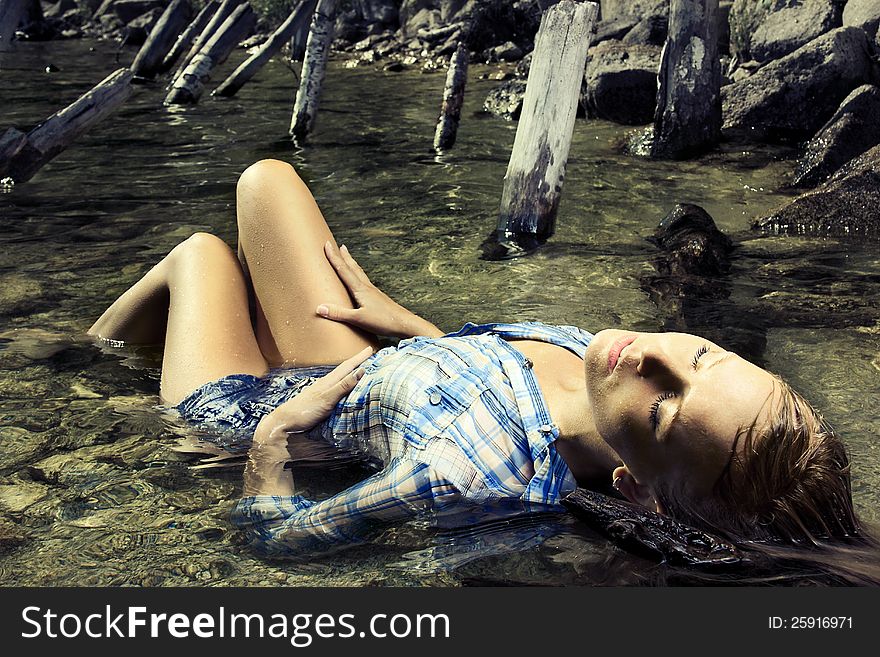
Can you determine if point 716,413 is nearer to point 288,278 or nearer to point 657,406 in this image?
point 657,406

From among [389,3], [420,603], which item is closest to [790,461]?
[420,603]

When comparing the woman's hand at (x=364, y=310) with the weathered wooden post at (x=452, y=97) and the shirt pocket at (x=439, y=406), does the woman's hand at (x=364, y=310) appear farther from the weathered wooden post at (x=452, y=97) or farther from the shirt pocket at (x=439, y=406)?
the weathered wooden post at (x=452, y=97)

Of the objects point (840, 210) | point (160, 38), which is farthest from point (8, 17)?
point (840, 210)

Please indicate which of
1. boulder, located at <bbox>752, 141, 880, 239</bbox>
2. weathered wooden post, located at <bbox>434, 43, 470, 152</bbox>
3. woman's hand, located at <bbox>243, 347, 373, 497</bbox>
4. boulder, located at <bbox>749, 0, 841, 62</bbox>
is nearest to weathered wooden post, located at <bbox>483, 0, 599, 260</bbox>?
boulder, located at <bbox>752, 141, 880, 239</bbox>

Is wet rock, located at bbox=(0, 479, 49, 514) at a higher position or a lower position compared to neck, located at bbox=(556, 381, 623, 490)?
lower

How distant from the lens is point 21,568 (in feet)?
8.96

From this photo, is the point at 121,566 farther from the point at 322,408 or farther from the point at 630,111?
the point at 630,111

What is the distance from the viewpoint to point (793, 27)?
11.0 meters

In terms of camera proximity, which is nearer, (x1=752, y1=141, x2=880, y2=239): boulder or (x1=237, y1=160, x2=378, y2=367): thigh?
(x1=237, y1=160, x2=378, y2=367): thigh

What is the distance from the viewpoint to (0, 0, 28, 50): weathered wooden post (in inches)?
315

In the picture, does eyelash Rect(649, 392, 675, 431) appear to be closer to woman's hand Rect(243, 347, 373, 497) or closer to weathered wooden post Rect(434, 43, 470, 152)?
woman's hand Rect(243, 347, 373, 497)

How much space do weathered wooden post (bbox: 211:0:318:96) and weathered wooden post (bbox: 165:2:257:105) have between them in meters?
0.36

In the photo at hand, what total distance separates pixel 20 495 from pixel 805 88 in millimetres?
8063

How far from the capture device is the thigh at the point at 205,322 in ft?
11.8
